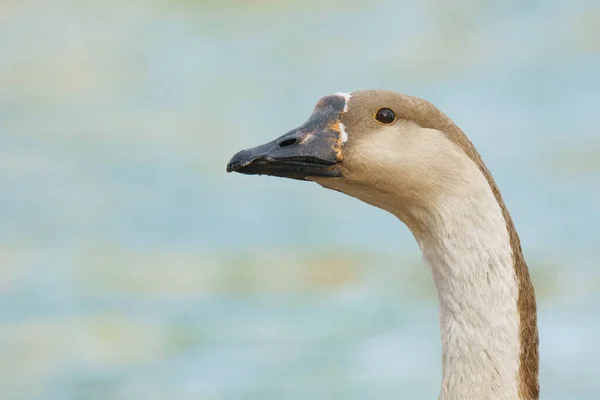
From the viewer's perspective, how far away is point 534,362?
4.49m

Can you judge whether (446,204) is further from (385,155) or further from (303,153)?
(303,153)

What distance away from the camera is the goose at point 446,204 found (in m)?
4.40

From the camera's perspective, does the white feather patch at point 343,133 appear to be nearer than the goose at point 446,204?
No

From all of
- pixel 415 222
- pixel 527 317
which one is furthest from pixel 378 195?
pixel 527 317

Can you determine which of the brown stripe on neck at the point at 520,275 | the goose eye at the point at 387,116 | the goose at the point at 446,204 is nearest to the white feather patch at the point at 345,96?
the goose at the point at 446,204

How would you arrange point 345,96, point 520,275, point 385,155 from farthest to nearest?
point 345,96, point 385,155, point 520,275

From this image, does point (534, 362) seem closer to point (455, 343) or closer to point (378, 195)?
point (455, 343)

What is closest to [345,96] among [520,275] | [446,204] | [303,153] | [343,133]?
[343,133]

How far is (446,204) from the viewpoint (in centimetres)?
451

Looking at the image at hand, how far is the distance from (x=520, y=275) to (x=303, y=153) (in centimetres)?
109

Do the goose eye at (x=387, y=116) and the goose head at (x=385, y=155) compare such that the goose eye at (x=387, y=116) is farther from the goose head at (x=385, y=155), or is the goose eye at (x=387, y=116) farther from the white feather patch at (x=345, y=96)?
the white feather patch at (x=345, y=96)

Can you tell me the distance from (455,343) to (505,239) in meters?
0.50

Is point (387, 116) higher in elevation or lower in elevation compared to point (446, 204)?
higher

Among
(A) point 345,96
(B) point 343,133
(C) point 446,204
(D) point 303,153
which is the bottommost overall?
(C) point 446,204
